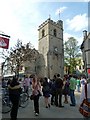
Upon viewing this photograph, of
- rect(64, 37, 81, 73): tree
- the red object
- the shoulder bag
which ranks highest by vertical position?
rect(64, 37, 81, 73): tree

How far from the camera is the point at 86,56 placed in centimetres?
4234

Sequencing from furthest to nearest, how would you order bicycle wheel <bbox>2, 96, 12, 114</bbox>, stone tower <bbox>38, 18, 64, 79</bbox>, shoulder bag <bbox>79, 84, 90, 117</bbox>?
1. stone tower <bbox>38, 18, 64, 79</bbox>
2. bicycle wheel <bbox>2, 96, 12, 114</bbox>
3. shoulder bag <bbox>79, 84, 90, 117</bbox>

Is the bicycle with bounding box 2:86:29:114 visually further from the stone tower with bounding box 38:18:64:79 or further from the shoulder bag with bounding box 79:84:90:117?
the stone tower with bounding box 38:18:64:79

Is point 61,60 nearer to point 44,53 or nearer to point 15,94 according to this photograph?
point 44,53

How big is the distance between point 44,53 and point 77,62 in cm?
1667

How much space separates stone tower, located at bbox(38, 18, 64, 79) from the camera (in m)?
73.9

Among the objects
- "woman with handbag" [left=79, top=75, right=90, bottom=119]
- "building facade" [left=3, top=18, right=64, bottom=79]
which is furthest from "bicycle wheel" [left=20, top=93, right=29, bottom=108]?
"building facade" [left=3, top=18, right=64, bottom=79]

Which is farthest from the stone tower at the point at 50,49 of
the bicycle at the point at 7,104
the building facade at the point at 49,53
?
the bicycle at the point at 7,104

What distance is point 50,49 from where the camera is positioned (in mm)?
74812

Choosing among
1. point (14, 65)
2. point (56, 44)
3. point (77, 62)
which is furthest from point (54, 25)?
point (14, 65)

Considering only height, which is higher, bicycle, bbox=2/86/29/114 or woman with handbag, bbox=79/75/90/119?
woman with handbag, bbox=79/75/90/119

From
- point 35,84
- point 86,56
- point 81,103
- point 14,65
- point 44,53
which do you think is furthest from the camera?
point 44,53

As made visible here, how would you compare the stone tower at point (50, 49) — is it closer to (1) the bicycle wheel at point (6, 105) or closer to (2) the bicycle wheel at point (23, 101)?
(2) the bicycle wheel at point (23, 101)

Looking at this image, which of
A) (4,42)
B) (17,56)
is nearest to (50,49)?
(17,56)
